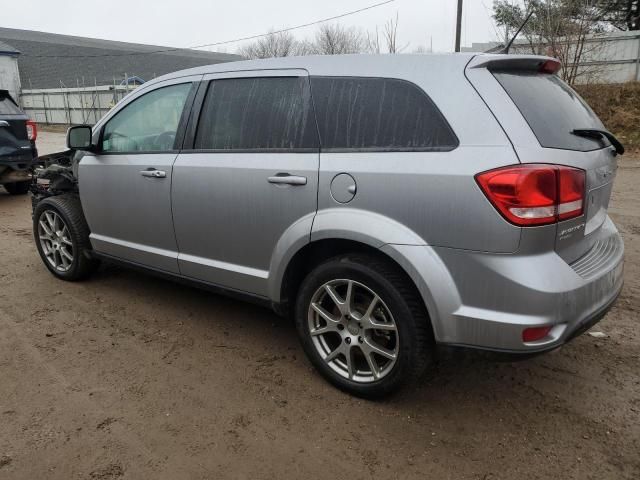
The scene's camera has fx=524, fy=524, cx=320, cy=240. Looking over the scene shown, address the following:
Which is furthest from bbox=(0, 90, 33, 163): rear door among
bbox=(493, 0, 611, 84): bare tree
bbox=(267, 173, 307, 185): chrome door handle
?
bbox=(493, 0, 611, 84): bare tree

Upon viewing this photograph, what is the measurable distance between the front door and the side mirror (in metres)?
0.09

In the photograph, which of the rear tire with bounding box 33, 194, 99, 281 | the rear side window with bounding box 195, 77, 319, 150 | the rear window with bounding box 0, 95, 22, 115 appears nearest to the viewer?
the rear side window with bounding box 195, 77, 319, 150

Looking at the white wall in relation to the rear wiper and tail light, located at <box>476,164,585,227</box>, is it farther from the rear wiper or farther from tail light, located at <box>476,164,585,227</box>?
tail light, located at <box>476,164,585,227</box>

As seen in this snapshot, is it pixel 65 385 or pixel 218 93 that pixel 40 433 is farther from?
pixel 218 93

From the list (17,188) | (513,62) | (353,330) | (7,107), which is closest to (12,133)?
(7,107)

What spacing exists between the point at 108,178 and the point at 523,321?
124 inches

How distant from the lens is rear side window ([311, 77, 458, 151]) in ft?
8.18

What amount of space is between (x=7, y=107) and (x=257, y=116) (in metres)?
7.07

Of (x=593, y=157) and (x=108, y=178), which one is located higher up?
(x=593, y=157)

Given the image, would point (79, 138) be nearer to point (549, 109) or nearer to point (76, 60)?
point (549, 109)

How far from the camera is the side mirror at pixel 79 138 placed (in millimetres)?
4031

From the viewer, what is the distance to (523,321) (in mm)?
2248

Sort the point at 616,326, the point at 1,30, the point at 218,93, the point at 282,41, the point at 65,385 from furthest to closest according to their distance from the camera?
the point at 282,41, the point at 1,30, the point at 616,326, the point at 218,93, the point at 65,385

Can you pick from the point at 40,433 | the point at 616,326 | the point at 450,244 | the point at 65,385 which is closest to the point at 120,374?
the point at 65,385
